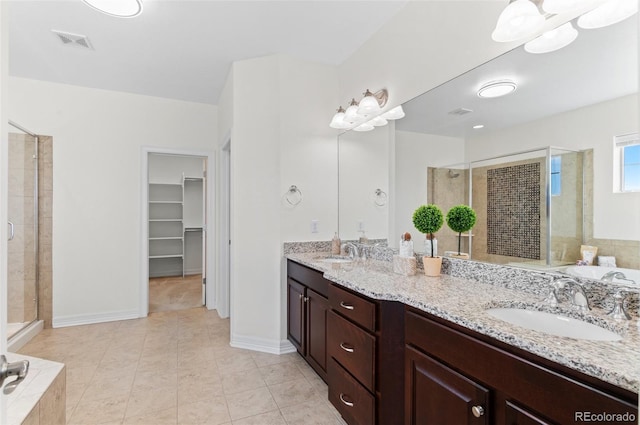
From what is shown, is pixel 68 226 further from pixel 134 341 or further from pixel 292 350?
pixel 292 350

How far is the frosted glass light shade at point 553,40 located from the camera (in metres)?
1.33

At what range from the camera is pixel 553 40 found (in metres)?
1.39

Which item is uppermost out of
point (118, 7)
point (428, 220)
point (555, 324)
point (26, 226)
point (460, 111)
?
point (118, 7)

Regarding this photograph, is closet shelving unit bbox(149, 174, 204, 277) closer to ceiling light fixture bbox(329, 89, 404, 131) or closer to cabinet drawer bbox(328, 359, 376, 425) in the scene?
ceiling light fixture bbox(329, 89, 404, 131)

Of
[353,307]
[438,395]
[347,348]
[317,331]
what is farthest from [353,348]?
[317,331]

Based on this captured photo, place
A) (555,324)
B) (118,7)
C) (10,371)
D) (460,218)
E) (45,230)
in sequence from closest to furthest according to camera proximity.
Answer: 1. (10,371)
2. (555,324)
3. (460,218)
4. (118,7)
5. (45,230)

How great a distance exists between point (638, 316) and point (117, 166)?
446 centimetres

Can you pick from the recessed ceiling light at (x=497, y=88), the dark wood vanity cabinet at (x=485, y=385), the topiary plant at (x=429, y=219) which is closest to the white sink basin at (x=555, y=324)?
the dark wood vanity cabinet at (x=485, y=385)

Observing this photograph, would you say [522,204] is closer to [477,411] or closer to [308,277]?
[477,411]

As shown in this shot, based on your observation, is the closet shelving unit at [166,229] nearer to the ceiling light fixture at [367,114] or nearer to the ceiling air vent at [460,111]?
the ceiling light fixture at [367,114]

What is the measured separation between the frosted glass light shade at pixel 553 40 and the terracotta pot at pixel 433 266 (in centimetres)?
113

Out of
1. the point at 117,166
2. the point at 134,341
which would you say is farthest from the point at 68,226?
the point at 134,341

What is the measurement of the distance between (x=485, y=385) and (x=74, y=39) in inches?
144

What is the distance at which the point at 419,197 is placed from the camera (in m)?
2.14
